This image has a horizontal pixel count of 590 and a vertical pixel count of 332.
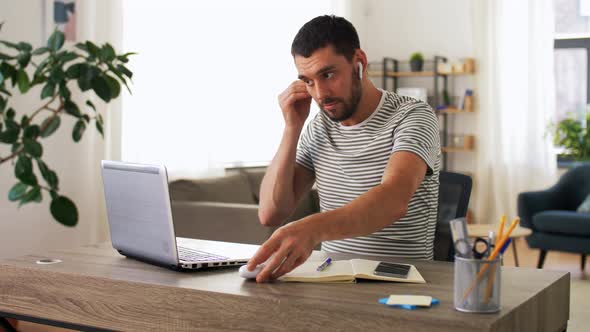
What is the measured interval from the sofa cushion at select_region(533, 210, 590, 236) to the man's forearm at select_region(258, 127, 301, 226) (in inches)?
143

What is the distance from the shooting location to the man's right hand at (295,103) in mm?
2184

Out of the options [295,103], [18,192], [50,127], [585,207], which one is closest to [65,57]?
[50,127]

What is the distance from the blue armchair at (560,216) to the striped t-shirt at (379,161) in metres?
3.49

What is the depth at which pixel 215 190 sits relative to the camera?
526cm

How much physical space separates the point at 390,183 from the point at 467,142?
5961 millimetres

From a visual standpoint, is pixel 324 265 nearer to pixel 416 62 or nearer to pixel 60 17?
pixel 60 17

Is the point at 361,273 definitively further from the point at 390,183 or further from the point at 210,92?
the point at 210,92

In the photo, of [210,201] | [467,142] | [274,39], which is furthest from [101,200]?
[467,142]

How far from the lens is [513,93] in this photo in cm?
734

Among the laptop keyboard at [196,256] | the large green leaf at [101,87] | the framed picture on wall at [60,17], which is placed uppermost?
the framed picture on wall at [60,17]

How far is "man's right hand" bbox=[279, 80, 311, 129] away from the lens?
7.16ft

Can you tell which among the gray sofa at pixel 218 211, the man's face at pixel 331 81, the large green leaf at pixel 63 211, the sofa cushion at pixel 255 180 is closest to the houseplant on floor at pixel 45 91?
the large green leaf at pixel 63 211

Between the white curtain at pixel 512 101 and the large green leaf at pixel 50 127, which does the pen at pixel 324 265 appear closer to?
the large green leaf at pixel 50 127

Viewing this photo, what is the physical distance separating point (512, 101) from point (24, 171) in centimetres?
535
